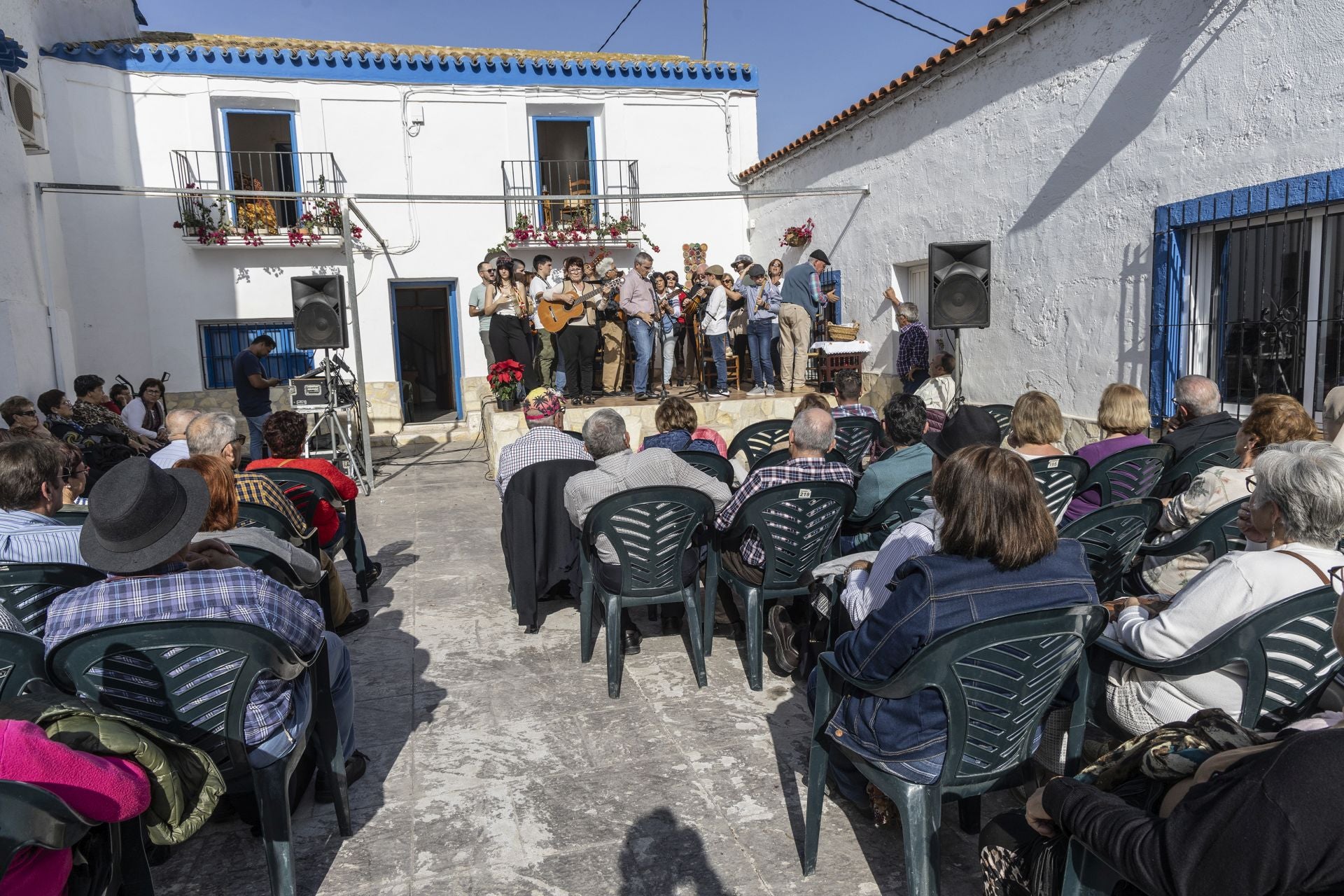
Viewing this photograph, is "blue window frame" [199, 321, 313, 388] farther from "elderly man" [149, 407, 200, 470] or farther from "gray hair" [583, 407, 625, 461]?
"gray hair" [583, 407, 625, 461]

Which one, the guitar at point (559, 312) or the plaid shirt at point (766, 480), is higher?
the guitar at point (559, 312)

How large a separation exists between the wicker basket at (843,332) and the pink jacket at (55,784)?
8.95 meters

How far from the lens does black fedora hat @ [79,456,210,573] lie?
2.04 meters

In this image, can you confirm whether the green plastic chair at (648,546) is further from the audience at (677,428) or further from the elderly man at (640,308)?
the elderly man at (640,308)

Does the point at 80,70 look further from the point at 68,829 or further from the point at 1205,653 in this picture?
the point at 1205,653

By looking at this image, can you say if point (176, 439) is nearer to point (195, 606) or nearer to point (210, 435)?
point (210, 435)

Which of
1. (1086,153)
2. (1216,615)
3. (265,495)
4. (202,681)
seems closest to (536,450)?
(265,495)

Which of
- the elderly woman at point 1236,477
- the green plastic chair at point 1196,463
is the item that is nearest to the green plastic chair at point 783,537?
the elderly woman at point 1236,477

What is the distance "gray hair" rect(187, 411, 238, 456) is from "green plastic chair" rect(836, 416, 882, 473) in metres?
3.38

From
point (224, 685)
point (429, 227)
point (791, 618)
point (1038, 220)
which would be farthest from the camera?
point (429, 227)

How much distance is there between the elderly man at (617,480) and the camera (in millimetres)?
3548

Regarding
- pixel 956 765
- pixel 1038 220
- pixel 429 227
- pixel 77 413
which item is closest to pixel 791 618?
pixel 956 765

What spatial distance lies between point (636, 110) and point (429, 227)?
133 inches

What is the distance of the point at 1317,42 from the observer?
4.63m
